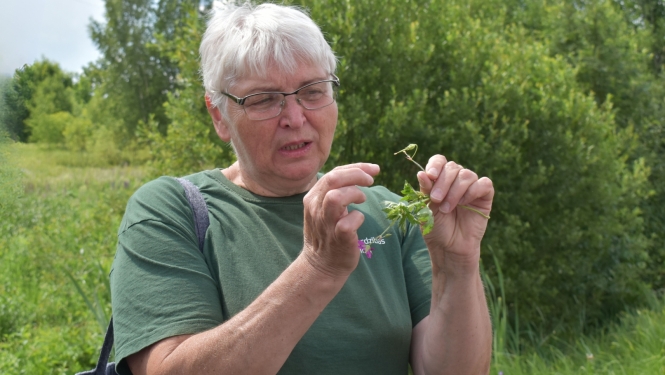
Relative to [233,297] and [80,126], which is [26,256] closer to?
[233,297]

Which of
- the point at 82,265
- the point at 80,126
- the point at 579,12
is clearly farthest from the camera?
the point at 80,126

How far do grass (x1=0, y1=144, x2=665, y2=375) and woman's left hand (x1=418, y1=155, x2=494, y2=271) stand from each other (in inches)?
71.9

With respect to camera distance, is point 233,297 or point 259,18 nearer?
point 233,297

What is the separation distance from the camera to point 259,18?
2.19 m

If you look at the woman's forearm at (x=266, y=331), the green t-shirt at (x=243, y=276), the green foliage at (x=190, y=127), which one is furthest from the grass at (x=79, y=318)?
the woman's forearm at (x=266, y=331)

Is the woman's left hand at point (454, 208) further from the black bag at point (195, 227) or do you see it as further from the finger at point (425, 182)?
the black bag at point (195, 227)

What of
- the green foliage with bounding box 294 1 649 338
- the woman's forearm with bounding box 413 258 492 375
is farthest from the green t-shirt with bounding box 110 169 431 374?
the green foliage with bounding box 294 1 649 338

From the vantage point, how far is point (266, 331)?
1.66m

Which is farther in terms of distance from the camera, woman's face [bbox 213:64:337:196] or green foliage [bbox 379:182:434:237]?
Result: woman's face [bbox 213:64:337:196]

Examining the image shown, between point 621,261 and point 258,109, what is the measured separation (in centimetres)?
480

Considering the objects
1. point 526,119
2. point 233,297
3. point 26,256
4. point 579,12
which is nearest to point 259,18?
point 233,297

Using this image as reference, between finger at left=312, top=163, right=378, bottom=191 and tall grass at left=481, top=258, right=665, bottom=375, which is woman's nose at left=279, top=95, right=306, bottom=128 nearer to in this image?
finger at left=312, top=163, right=378, bottom=191

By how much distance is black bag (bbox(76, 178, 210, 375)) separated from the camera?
1.93 m

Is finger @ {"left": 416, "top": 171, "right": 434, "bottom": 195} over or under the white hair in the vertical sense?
under
